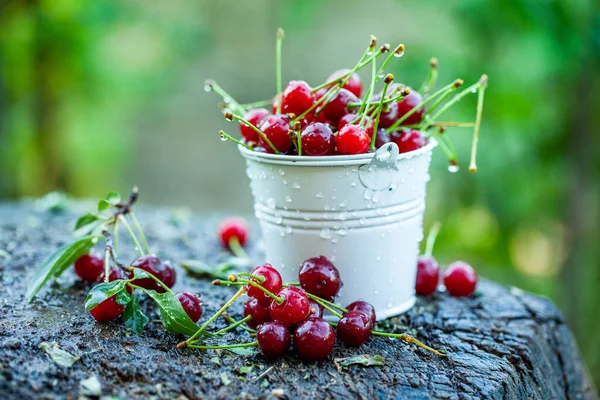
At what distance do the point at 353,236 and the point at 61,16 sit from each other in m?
3.02

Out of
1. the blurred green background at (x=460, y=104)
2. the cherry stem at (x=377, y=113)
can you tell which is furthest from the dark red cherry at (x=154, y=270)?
the blurred green background at (x=460, y=104)

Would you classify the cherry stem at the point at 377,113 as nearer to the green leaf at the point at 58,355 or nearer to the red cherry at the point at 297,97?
the red cherry at the point at 297,97

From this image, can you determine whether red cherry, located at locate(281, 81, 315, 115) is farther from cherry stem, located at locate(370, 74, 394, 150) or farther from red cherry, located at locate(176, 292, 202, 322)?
red cherry, located at locate(176, 292, 202, 322)

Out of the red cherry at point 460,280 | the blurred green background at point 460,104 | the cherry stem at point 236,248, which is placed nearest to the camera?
the red cherry at point 460,280

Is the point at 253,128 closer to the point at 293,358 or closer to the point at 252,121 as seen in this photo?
the point at 252,121

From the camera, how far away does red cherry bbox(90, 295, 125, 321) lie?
1356 millimetres

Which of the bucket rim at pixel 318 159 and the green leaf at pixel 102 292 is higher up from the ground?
the bucket rim at pixel 318 159

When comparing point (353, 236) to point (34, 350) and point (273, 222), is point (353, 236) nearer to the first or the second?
point (273, 222)

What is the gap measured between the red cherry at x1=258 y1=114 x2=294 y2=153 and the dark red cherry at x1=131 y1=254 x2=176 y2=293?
39 centimetres

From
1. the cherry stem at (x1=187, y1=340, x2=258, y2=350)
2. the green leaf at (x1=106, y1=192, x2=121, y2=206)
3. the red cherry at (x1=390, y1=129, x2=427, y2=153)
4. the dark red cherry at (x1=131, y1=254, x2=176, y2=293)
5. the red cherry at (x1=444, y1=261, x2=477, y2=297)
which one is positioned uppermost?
the red cherry at (x1=390, y1=129, x2=427, y2=153)

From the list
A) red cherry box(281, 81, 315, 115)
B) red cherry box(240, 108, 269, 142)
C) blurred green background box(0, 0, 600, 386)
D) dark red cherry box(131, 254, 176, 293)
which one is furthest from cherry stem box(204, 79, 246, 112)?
blurred green background box(0, 0, 600, 386)

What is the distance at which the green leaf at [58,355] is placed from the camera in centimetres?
120

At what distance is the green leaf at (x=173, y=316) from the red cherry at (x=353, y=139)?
480 mm

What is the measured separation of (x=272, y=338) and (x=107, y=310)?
381mm
